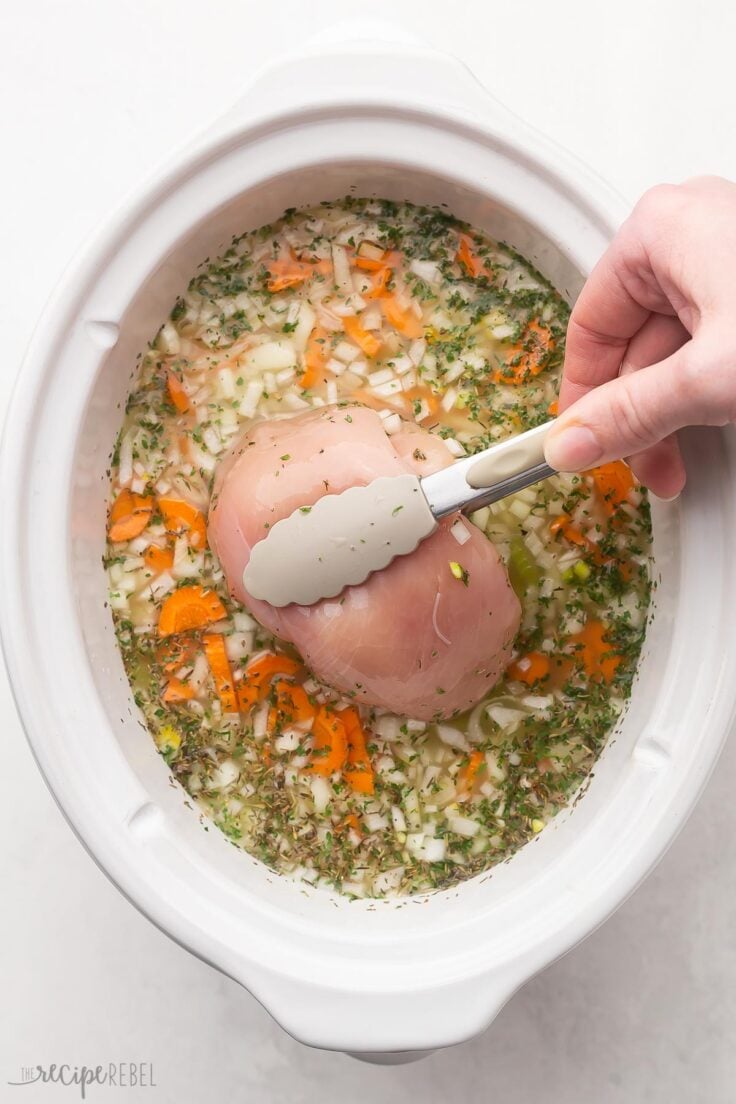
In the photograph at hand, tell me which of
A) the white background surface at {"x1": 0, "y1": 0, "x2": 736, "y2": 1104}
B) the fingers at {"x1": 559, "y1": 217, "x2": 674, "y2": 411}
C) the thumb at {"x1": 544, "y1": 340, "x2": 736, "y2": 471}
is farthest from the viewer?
the white background surface at {"x1": 0, "y1": 0, "x2": 736, "y2": 1104}

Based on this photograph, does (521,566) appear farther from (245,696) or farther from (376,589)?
(245,696)

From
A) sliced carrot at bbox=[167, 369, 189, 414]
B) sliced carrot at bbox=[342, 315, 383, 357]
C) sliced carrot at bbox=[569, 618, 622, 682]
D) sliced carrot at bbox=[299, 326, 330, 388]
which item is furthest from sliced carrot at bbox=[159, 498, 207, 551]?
sliced carrot at bbox=[569, 618, 622, 682]

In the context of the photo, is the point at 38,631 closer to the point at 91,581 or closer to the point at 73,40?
the point at 91,581

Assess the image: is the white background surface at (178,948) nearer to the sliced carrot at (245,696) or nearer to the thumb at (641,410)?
the sliced carrot at (245,696)

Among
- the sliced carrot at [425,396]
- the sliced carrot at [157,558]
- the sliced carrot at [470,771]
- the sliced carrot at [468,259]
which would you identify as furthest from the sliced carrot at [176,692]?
the sliced carrot at [468,259]

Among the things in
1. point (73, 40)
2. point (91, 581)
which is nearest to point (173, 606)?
point (91, 581)

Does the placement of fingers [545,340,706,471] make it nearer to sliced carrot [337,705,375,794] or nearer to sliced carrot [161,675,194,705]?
sliced carrot [337,705,375,794]
